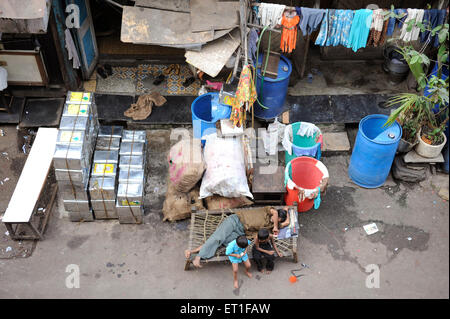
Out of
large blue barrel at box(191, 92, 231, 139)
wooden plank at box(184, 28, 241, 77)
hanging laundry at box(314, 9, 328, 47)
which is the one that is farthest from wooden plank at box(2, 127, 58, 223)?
hanging laundry at box(314, 9, 328, 47)

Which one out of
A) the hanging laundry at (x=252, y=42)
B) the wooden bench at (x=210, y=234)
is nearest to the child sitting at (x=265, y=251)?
the wooden bench at (x=210, y=234)

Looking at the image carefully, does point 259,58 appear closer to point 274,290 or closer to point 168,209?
point 168,209

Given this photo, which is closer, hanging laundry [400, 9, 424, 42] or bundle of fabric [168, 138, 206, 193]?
bundle of fabric [168, 138, 206, 193]

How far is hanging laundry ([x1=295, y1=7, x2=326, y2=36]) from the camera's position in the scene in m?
8.22

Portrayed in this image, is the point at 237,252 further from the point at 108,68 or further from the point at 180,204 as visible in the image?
the point at 108,68

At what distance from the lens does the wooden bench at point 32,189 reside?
766cm

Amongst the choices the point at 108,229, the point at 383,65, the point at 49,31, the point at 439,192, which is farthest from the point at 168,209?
the point at 383,65

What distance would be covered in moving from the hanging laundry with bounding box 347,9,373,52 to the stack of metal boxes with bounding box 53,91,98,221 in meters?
4.87

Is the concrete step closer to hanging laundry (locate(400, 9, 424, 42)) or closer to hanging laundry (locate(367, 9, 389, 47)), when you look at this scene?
hanging laundry (locate(367, 9, 389, 47))

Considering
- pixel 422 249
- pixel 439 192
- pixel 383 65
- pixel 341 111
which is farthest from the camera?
pixel 383 65

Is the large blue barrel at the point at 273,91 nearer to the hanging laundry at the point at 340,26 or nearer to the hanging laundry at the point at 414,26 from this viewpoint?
the hanging laundry at the point at 340,26

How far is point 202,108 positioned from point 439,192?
471 cm

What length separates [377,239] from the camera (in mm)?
8031

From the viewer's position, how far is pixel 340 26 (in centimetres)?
845
